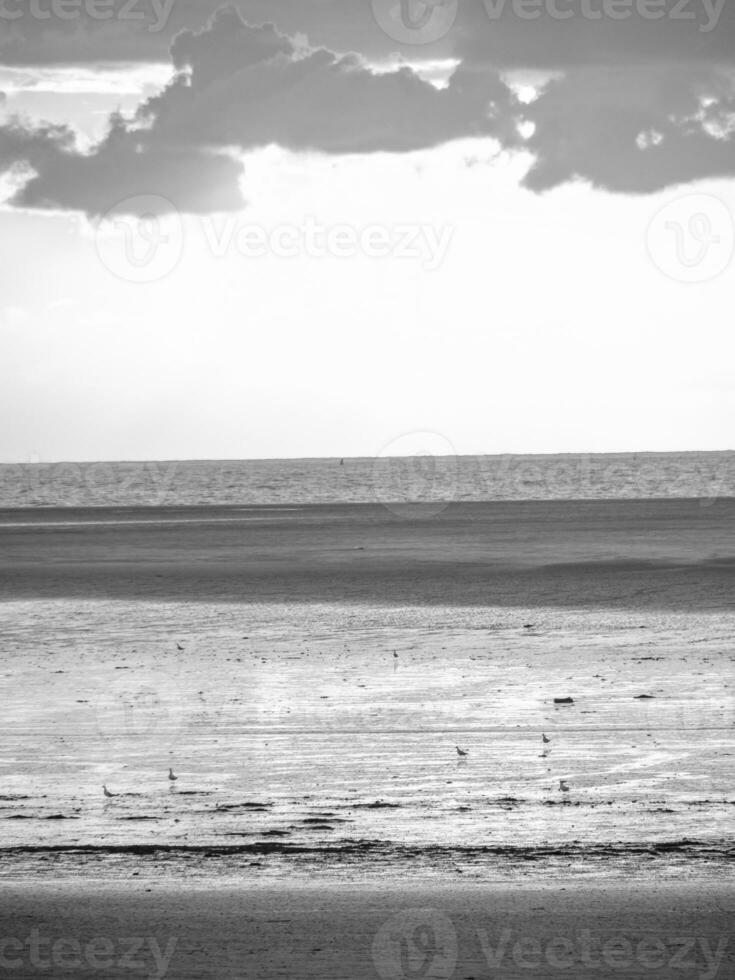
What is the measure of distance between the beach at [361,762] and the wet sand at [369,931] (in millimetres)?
22

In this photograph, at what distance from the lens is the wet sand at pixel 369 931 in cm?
600

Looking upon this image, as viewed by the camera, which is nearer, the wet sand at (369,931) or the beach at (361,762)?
the wet sand at (369,931)

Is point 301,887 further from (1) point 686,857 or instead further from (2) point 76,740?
(2) point 76,740

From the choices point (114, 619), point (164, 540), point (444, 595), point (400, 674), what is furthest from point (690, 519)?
point (400, 674)

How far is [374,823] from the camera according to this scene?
838cm

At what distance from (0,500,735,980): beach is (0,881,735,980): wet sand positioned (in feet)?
0.07

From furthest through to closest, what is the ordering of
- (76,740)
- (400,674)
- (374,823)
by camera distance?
(400,674), (76,740), (374,823)

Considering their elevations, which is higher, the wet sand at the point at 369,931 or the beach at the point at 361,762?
the beach at the point at 361,762

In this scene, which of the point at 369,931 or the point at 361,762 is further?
the point at 361,762

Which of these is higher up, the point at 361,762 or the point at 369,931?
the point at 361,762

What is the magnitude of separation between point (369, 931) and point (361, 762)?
3.82 meters

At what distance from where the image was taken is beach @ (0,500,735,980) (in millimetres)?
6781

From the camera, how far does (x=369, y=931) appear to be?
6418mm

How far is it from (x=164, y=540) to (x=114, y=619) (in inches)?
795
